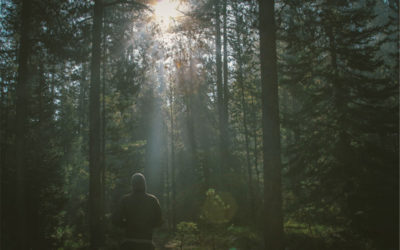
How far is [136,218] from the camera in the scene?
5258mm

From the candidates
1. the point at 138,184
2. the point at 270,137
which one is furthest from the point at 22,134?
the point at 270,137

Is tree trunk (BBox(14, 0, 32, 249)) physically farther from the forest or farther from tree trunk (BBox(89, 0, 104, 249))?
tree trunk (BBox(89, 0, 104, 249))

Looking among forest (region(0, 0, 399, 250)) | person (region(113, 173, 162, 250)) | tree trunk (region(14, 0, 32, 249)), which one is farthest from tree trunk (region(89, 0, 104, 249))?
person (region(113, 173, 162, 250))

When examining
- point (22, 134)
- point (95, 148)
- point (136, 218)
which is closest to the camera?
point (136, 218)

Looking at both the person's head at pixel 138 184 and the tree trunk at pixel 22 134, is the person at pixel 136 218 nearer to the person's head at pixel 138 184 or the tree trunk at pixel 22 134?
the person's head at pixel 138 184

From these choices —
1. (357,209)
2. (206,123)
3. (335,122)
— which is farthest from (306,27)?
(206,123)

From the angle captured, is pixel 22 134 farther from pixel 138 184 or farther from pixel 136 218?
pixel 136 218

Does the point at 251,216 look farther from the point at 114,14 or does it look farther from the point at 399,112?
the point at 114,14

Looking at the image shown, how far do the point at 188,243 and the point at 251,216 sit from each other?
6795mm

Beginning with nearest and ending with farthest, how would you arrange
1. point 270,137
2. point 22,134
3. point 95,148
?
point 270,137 < point 22,134 < point 95,148

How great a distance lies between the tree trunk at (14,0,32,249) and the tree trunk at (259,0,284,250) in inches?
368

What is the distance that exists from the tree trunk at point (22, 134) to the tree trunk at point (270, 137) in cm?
935

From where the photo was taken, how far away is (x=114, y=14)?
1739 centimetres

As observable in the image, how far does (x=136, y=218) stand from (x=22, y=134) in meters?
9.09
